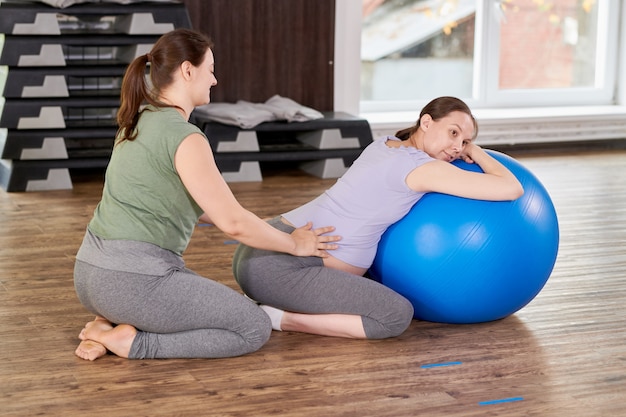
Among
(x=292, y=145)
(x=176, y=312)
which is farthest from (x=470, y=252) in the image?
(x=292, y=145)

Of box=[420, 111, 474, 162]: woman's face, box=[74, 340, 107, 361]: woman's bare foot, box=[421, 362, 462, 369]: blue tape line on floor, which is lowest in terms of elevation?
box=[421, 362, 462, 369]: blue tape line on floor

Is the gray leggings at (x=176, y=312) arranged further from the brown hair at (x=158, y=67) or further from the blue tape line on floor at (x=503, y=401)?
the blue tape line on floor at (x=503, y=401)

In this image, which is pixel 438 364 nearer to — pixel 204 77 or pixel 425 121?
pixel 425 121

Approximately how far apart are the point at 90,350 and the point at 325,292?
0.64 metres

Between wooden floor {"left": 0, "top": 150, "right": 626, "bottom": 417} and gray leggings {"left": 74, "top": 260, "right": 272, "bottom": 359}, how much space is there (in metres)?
0.04

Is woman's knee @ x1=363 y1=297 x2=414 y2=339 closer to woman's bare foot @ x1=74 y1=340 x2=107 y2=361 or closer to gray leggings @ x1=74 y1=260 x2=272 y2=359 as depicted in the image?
gray leggings @ x1=74 y1=260 x2=272 y2=359

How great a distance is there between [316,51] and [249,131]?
84cm

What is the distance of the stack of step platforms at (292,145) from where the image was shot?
485 centimetres

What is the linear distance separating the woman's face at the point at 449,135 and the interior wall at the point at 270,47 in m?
2.86

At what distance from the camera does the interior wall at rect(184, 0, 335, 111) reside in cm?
522

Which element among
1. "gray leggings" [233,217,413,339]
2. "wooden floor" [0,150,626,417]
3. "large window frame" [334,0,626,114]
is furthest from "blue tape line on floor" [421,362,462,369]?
"large window frame" [334,0,626,114]

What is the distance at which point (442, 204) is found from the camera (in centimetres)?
251

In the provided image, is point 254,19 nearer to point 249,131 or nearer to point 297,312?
point 249,131

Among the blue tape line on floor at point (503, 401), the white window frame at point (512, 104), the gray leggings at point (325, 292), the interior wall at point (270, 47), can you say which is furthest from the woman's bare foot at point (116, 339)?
the white window frame at point (512, 104)
